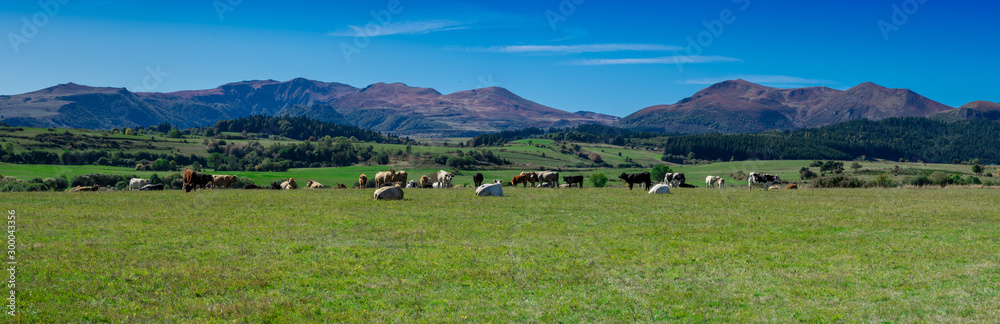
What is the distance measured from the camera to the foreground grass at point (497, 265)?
32.8ft

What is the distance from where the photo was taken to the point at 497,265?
44.5 feet

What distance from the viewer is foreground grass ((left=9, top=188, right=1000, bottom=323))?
10008 mm

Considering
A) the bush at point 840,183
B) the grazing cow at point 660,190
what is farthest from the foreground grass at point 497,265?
the bush at point 840,183

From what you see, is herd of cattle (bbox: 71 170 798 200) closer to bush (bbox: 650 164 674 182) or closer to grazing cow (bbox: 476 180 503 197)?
grazing cow (bbox: 476 180 503 197)

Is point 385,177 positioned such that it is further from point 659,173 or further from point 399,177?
point 659,173

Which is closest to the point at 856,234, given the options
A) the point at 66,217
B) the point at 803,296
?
the point at 803,296

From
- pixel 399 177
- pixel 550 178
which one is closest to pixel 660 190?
pixel 550 178

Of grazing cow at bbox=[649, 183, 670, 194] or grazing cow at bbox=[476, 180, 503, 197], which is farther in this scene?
grazing cow at bbox=[649, 183, 670, 194]

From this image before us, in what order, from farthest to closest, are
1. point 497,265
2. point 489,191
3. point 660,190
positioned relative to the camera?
point 660,190 < point 489,191 < point 497,265

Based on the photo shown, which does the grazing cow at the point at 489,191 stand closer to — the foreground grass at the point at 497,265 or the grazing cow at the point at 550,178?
the foreground grass at the point at 497,265

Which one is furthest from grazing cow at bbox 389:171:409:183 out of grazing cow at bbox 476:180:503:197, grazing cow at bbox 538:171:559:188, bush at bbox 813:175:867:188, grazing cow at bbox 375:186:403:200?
bush at bbox 813:175:867:188

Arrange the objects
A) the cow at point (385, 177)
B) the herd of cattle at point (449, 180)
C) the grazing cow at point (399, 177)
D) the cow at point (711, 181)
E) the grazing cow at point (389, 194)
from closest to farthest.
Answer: the grazing cow at point (389, 194)
the herd of cattle at point (449, 180)
the cow at point (385, 177)
the grazing cow at point (399, 177)
the cow at point (711, 181)

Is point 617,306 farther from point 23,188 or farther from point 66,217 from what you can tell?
point 23,188

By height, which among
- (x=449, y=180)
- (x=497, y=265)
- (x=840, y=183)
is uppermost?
(x=840, y=183)
